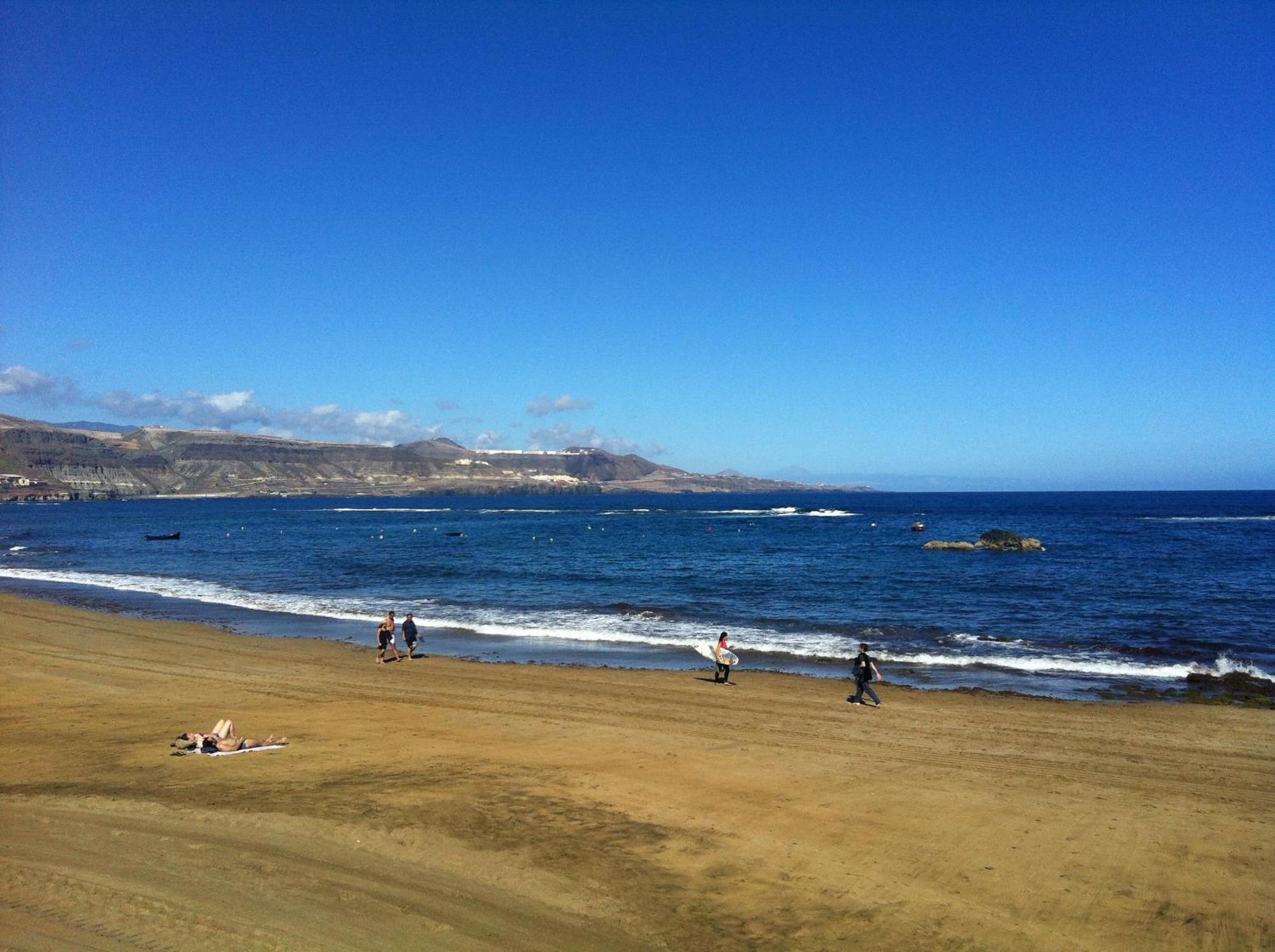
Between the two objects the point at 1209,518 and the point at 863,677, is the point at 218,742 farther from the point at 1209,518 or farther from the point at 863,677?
the point at 1209,518

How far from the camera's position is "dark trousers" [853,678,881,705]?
58.4 feet

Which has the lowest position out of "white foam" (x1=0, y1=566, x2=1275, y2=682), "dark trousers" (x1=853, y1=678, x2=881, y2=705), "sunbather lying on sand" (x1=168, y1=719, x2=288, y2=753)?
"white foam" (x1=0, y1=566, x2=1275, y2=682)

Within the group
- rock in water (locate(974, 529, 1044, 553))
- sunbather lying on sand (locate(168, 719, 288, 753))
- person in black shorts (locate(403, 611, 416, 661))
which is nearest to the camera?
sunbather lying on sand (locate(168, 719, 288, 753))

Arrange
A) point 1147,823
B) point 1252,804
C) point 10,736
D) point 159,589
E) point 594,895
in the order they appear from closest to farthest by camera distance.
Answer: point 594,895 → point 1147,823 → point 1252,804 → point 10,736 → point 159,589

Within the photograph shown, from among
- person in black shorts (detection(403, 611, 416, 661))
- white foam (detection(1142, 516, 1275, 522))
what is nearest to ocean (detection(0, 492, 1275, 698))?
person in black shorts (detection(403, 611, 416, 661))

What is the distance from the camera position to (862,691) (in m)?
18.1

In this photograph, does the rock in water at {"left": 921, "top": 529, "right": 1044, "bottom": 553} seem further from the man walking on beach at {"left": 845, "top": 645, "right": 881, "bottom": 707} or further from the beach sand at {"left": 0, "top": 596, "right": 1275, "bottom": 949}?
the man walking on beach at {"left": 845, "top": 645, "right": 881, "bottom": 707}

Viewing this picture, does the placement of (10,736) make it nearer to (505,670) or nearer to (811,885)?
(505,670)

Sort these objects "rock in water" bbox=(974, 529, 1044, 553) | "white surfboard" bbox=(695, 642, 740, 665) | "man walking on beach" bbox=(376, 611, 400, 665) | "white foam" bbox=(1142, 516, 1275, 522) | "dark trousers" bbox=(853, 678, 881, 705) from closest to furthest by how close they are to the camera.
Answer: "dark trousers" bbox=(853, 678, 881, 705) → "white surfboard" bbox=(695, 642, 740, 665) → "man walking on beach" bbox=(376, 611, 400, 665) → "rock in water" bbox=(974, 529, 1044, 553) → "white foam" bbox=(1142, 516, 1275, 522)

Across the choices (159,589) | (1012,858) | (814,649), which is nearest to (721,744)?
(1012,858)

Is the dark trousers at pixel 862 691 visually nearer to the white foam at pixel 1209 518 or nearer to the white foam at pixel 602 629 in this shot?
the white foam at pixel 602 629

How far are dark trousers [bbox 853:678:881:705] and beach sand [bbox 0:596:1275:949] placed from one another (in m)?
0.57

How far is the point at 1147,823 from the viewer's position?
10562mm

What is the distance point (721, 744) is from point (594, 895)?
6.34 meters
